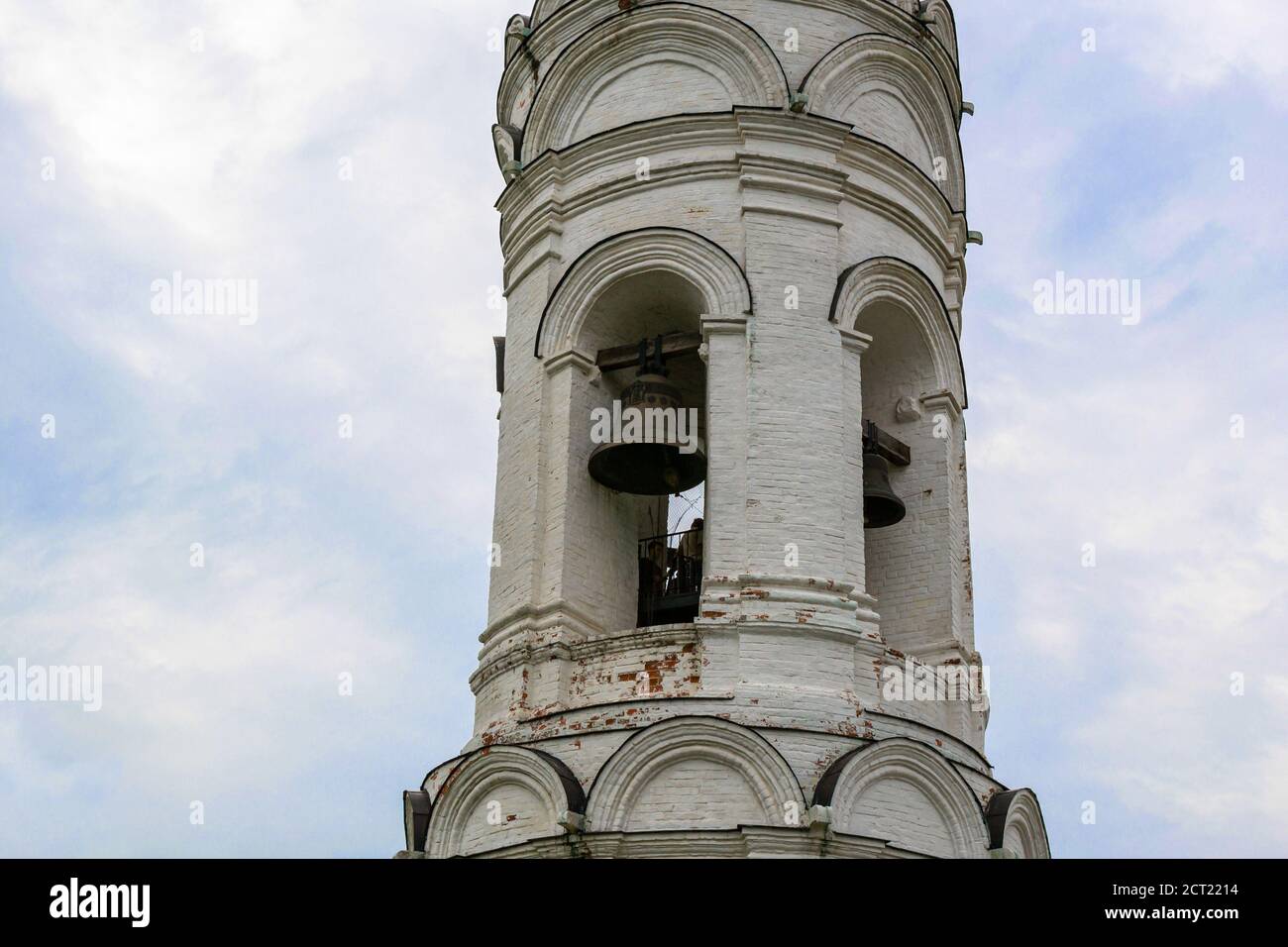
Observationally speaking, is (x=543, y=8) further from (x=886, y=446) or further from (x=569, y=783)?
(x=569, y=783)

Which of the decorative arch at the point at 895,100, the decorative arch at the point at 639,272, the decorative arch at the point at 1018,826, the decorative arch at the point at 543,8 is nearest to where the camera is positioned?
the decorative arch at the point at 1018,826

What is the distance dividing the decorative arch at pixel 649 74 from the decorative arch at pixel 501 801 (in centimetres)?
622

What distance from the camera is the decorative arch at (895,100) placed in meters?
17.7

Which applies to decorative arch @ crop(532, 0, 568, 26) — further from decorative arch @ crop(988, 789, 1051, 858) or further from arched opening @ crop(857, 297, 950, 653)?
decorative arch @ crop(988, 789, 1051, 858)

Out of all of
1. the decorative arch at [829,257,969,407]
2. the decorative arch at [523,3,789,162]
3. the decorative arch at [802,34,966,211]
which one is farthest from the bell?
the decorative arch at [523,3,789,162]

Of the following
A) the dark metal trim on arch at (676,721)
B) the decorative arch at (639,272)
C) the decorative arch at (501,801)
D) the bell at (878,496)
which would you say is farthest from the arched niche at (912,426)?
the decorative arch at (501,801)

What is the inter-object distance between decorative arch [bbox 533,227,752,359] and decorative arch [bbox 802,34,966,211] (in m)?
1.92

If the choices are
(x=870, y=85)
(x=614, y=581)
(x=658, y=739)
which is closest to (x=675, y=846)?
(x=658, y=739)

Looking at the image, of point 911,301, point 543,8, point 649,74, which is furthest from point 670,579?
point 543,8

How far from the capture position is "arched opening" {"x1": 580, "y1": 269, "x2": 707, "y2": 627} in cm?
1675

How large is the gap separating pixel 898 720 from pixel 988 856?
4.23 feet

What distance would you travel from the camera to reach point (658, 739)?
1470 cm

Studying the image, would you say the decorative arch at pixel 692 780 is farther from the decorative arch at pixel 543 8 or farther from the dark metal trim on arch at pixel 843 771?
the decorative arch at pixel 543 8

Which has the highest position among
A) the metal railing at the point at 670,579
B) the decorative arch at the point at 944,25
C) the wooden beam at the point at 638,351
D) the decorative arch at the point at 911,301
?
the decorative arch at the point at 944,25
